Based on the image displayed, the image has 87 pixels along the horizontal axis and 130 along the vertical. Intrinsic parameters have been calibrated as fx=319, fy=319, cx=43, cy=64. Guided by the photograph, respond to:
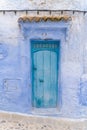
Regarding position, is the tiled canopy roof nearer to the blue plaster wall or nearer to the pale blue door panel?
the blue plaster wall

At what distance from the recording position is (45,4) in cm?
773

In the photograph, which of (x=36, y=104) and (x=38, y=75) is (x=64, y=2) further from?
(x=36, y=104)

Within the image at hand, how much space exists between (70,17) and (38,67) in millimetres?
1499

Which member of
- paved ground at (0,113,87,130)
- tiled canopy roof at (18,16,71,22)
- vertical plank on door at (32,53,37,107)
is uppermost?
tiled canopy roof at (18,16,71,22)

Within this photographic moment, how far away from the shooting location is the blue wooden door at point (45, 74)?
8.02m

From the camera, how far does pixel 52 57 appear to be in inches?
316

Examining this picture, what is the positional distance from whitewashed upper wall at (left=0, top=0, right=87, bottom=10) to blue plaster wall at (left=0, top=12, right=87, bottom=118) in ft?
0.67

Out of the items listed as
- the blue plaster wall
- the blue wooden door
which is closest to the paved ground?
the blue plaster wall

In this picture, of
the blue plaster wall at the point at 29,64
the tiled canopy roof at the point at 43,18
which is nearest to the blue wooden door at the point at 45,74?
the blue plaster wall at the point at 29,64

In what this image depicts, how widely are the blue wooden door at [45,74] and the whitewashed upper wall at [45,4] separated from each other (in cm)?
90

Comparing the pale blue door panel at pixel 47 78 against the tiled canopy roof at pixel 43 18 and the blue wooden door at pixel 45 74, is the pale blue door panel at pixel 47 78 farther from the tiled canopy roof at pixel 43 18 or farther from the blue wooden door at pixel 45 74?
the tiled canopy roof at pixel 43 18

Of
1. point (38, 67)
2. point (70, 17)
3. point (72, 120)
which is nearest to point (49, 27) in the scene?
point (70, 17)

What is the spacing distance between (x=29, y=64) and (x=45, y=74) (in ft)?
1.60

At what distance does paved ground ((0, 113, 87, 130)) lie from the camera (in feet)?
26.3
